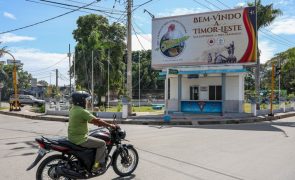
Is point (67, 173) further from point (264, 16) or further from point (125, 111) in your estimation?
point (264, 16)

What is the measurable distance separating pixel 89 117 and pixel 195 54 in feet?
73.9

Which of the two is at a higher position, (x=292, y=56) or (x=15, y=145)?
(x=292, y=56)

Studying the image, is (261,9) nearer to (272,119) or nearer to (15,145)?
(272,119)

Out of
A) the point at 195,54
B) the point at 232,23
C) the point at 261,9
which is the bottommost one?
the point at 195,54

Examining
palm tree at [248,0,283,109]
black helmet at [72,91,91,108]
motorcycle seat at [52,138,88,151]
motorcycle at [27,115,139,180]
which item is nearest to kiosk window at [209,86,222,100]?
palm tree at [248,0,283,109]

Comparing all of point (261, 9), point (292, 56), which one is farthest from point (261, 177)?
point (292, 56)

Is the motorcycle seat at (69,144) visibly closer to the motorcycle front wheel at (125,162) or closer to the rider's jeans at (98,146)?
the rider's jeans at (98,146)

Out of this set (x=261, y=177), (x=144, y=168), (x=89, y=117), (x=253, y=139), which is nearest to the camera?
(x=89, y=117)

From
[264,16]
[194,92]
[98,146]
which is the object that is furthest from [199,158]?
[264,16]

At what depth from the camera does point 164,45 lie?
2928cm

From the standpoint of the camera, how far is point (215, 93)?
29.2 metres

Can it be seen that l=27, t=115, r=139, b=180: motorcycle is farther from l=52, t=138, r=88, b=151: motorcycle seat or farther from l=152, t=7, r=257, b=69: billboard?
l=152, t=7, r=257, b=69: billboard

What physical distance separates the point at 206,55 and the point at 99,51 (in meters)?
16.2

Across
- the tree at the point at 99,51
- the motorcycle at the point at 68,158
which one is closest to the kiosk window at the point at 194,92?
the tree at the point at 99,51
